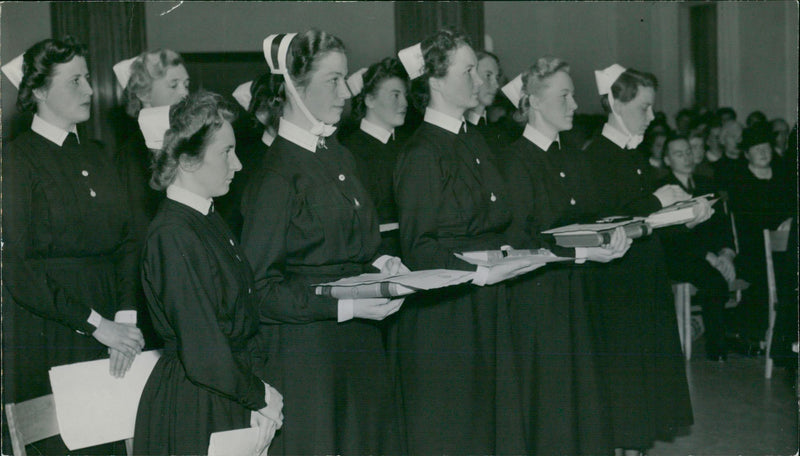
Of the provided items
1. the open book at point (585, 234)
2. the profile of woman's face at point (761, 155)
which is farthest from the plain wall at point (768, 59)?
the open book at point (585, 234)

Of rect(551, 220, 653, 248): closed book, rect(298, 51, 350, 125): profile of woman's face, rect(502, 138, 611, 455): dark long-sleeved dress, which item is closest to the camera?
rect(298, 51, 350, 125): profile of woman's face

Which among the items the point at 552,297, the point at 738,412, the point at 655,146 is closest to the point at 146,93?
the point at 552,297

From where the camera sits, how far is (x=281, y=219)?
2.59m

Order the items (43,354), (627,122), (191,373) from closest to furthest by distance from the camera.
Answer: (191,373)
(43,354)
(627,122)

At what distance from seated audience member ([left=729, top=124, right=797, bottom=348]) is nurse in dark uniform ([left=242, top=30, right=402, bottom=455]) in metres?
4.44

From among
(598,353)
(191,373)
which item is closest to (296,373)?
(191,373)

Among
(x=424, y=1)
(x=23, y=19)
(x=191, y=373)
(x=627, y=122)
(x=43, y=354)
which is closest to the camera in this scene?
(x=191, y=373)

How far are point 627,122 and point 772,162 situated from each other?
349 centimetres

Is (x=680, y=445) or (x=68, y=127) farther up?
(x=68, y=127)

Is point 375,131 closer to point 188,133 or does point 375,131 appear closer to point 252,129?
point 252,129

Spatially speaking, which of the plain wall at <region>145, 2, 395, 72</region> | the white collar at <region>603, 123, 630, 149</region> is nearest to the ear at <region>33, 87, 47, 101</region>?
the white collar at <region>603, 123, 630, 149</region>

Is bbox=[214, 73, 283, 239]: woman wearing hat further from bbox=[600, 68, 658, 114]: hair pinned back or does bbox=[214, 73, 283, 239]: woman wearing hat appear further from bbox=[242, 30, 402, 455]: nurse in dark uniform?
bbox=[600, 68, 658, 114]: hair pinned back

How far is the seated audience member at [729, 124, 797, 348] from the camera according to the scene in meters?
6.48

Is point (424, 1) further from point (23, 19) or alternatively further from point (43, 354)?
point (43, 354)
